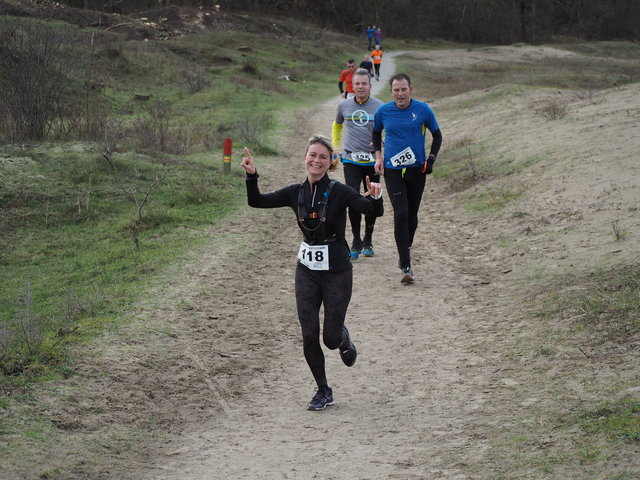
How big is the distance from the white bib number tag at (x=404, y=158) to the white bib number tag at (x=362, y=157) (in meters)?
0.75

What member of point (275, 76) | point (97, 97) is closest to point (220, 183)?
point (97, 97)

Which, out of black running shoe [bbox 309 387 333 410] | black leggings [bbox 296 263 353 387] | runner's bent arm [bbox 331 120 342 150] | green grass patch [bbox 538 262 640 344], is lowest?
black running shoe [bbox 309 387 333 410]

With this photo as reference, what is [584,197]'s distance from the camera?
11148mm

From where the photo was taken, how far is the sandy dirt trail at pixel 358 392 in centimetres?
515

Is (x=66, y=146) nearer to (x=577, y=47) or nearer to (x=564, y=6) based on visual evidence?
(x=577, y=47)

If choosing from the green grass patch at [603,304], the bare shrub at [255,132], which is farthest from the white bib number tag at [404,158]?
the bare shrub at [255,132]

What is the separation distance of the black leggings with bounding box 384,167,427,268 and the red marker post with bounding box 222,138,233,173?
678 cm

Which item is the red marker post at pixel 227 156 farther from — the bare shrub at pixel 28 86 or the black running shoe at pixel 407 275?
the black running shoe at pixel 407 275

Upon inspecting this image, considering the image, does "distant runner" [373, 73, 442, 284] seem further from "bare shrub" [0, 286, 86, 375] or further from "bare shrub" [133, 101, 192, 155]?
"bare shrub" [133, 101, 192, 155]

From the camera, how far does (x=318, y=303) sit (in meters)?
5.95

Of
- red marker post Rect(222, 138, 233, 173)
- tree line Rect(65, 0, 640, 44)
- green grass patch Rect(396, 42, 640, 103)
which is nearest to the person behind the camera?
red marker post Rect(222, 138, 233, 173)

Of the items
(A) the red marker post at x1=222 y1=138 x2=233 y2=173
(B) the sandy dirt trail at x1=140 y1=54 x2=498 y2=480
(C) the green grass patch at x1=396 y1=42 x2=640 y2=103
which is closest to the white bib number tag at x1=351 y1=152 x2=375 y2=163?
(B) the sandy dirt trail at x1=140 y1=54 x2=498 y2=480

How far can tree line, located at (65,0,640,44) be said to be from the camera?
7600cm

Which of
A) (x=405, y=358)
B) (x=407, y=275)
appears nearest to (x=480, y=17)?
(x=407, y=275)
